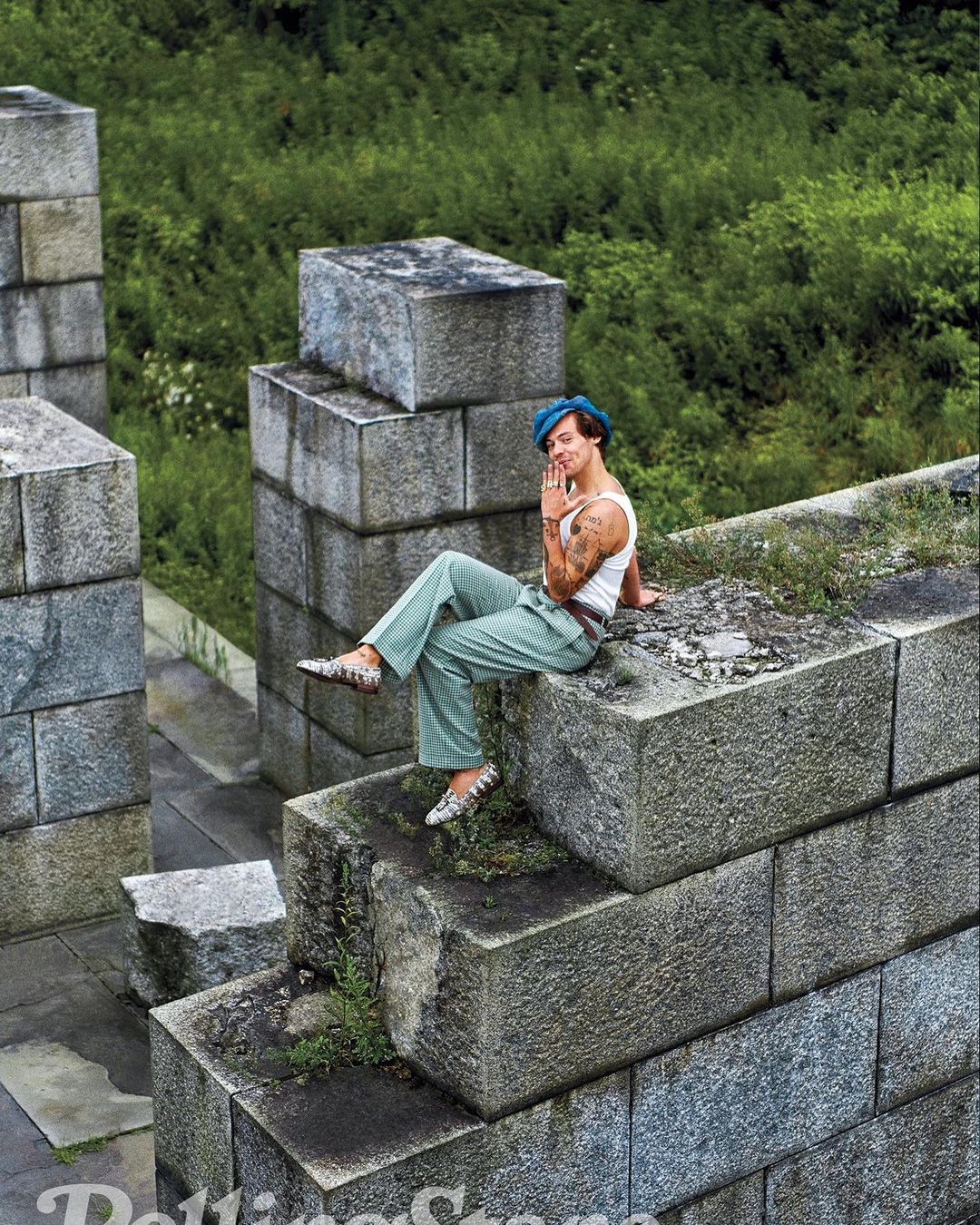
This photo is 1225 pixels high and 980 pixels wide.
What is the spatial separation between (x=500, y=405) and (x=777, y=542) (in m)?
2.53

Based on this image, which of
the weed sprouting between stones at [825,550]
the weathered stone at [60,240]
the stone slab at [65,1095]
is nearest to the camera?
the weed sprouting between stones at [825,550]

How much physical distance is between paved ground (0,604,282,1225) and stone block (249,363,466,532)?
1587mm

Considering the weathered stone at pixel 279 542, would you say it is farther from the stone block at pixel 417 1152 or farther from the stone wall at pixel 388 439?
the stone block at pixel 417 1152

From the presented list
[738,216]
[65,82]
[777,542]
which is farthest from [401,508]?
[65,82]

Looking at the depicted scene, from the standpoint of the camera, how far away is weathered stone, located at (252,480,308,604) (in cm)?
880

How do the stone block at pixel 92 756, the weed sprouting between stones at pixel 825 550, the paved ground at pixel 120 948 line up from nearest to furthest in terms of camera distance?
1. the weed sprouting between stones at pixel 825 550
2. the paved ground at pixel 120 948
3. the stone block at pixel 92 756

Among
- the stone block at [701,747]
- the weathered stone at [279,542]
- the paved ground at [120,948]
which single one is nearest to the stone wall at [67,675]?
the paved ground at [120,948]

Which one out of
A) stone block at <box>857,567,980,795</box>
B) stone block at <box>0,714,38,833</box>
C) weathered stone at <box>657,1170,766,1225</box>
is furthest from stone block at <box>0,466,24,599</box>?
weathered stone at <box>657,1170,766,1225</box>

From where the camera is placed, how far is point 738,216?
14.2 metres

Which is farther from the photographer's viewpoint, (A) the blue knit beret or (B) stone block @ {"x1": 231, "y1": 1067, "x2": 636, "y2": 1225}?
(A) the blue knit beret

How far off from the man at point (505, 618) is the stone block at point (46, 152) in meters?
6.73

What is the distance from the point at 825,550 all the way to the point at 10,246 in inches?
276

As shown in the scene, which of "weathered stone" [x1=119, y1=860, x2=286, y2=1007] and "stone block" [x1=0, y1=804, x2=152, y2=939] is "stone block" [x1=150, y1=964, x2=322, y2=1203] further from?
"stone block" [x1=0, y1=804, x2=152, y2=939]

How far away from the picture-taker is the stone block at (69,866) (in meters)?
7.74
